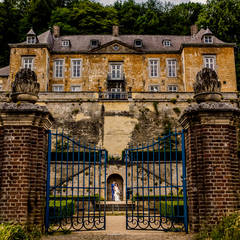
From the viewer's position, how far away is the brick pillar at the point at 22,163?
643cm

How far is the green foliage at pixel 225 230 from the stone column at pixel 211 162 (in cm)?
25

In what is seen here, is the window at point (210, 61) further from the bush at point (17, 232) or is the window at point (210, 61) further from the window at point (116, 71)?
the bush at point (17, 232)

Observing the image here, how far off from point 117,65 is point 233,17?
13775 mm

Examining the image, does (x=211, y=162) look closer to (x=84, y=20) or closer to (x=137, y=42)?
(x=137, y=42)

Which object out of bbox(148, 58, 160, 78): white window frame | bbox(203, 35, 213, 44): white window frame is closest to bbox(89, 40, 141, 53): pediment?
bbox(148, 58, 160, 78): white window frame

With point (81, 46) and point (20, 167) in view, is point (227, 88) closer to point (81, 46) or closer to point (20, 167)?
point (81, 46)

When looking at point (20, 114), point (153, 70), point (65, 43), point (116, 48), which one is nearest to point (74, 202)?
point (20, 114)

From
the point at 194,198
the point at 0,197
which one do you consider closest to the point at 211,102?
the point at 194,198

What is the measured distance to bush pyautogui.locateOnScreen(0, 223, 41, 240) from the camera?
532 centimetres

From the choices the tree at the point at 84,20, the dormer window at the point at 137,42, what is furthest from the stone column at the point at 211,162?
the tree at the point at 84,20

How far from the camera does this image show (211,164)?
6.67 metres

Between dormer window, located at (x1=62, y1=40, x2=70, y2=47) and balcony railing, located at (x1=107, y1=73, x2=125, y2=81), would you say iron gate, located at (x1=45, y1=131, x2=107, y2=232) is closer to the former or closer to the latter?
balcony railing, located at (x1=107, y1=73, x2=125, y2=81)

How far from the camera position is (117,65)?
32812mm

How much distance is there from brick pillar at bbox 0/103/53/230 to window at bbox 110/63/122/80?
85.3 feet
